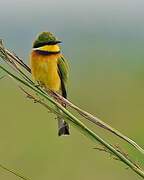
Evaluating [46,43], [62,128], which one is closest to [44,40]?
[46,43]

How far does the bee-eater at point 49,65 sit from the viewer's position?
1242 millimetres

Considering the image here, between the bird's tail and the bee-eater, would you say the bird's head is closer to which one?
the bee-eater

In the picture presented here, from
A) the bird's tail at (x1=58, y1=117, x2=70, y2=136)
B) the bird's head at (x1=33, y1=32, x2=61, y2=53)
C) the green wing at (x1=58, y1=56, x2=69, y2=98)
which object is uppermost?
the bird's head at (x1=33, y1=32, x2=61, y2=53)

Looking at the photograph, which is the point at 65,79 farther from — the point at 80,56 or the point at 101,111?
the point at 80,56

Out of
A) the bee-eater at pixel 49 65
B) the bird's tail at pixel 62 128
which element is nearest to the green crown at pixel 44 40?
the bee-eater at pixel 49 65

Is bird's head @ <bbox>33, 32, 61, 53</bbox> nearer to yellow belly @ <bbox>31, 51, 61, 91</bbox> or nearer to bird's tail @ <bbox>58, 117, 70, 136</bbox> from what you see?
yellow belly @ <bbox>31, 51, 61, 91</bbox>

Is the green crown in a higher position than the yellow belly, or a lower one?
higher

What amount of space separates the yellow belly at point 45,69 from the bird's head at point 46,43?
14 mm

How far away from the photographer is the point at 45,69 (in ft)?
4.22

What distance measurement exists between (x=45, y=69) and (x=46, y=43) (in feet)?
0.21

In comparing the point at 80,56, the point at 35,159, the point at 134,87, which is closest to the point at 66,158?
the point at 35,159

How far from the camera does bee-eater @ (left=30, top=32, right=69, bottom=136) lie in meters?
1.24

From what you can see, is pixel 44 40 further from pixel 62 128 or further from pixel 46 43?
pixel 62 128

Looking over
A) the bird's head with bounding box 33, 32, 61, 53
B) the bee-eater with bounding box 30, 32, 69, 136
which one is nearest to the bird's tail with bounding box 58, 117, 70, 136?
the bee-eater with bounding box 30, 32, 69, 136
